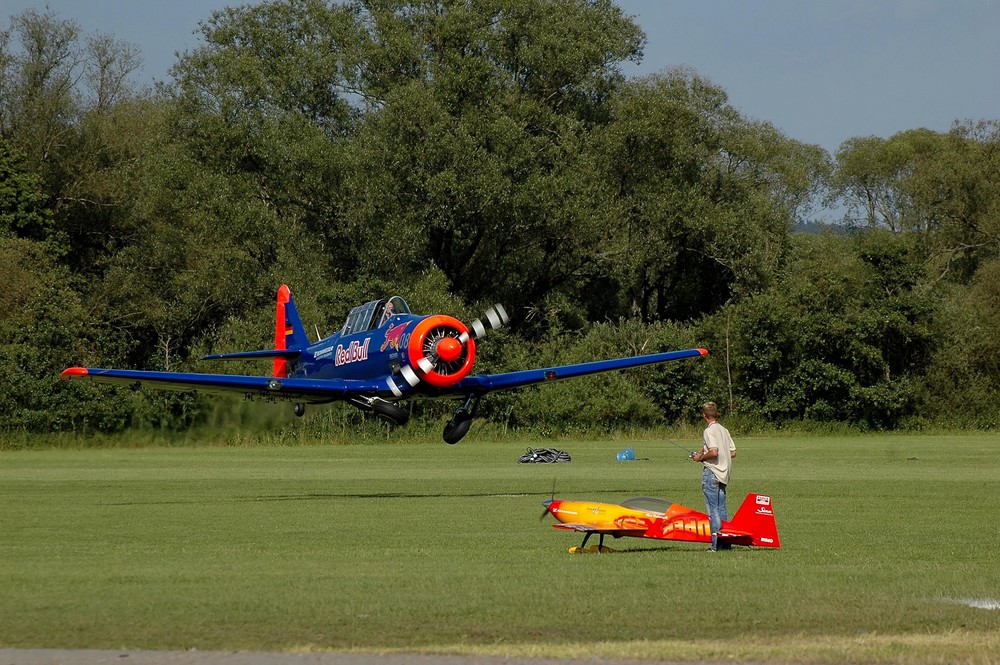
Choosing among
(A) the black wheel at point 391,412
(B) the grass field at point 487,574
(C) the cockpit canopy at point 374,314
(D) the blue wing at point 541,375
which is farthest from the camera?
(C) the cockpit canopy at point 374,314

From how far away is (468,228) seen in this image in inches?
2494

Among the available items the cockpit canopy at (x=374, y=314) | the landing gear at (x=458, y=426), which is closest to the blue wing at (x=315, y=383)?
the landing gear at (x=458, y=426)

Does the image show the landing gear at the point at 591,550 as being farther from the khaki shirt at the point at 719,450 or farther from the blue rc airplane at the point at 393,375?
the blue rc airplane at the point at 393,375

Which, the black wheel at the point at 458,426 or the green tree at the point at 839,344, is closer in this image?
the black wheel at the point at 458,426

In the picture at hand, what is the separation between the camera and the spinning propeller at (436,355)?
26.9 meters

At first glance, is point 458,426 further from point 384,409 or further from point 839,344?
point 839,344

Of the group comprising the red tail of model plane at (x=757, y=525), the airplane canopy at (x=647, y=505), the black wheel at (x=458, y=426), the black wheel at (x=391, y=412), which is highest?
the black wheel at (x=391, y=412)

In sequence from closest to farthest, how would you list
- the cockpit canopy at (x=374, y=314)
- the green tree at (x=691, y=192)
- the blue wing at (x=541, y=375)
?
the blue wing at (x=541, y=375), the cockpit canopy at (x=374, y=314), the green tree at (x=691, y=192)

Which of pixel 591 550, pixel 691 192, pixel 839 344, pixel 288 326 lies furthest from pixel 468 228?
pixel 591 550

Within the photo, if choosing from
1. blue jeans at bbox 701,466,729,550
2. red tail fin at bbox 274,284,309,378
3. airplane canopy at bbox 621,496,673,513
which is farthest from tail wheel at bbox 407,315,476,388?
blue jeans at bbox 701,466,729,550

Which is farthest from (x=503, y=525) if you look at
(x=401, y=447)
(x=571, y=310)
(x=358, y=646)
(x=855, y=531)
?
(x=571, y=310)

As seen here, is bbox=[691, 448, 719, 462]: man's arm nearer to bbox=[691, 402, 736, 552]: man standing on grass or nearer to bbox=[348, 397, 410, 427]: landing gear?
bbox=[691, 402, 736, 552]: man standing on grass

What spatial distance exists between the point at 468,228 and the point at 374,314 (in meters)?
34.9

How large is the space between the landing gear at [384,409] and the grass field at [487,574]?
1705mm
